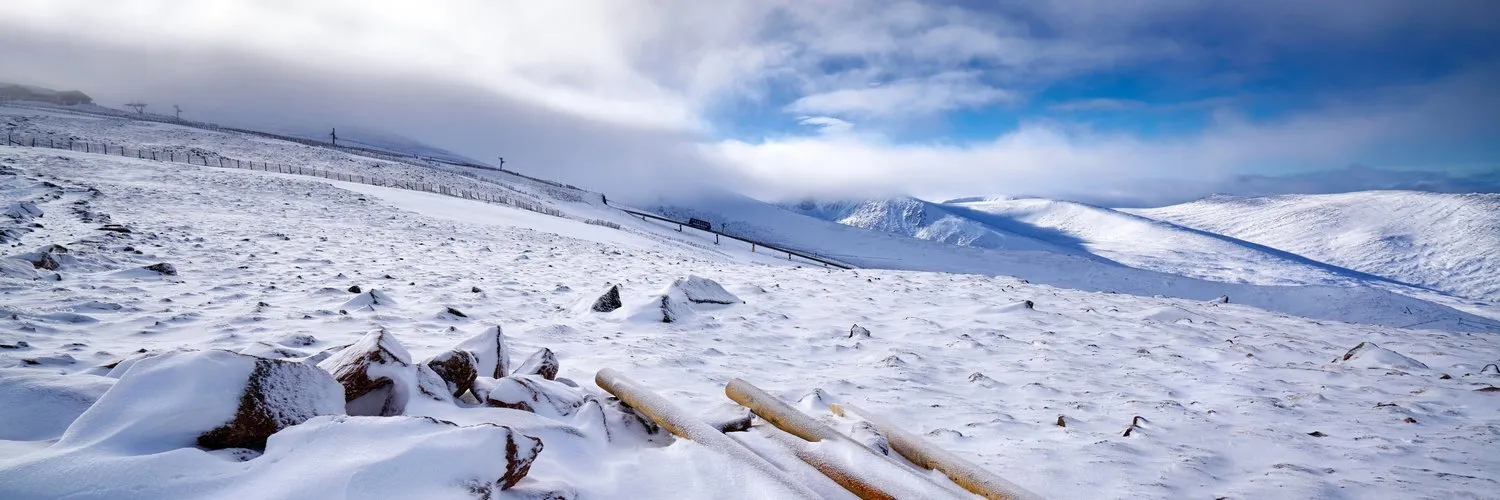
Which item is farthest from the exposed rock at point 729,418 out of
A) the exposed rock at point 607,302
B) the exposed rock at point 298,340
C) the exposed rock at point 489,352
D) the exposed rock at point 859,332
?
the exposed rock at point 607,302

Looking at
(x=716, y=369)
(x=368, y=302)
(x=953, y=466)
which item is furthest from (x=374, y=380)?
(x=368, y=302)

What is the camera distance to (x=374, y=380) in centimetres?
314

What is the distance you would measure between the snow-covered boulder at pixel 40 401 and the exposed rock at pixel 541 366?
2227 mm

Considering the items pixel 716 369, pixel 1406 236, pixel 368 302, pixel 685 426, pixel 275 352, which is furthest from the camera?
pixel 1406 236

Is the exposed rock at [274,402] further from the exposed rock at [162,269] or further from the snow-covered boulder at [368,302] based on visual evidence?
the exposed rock at [162,269]

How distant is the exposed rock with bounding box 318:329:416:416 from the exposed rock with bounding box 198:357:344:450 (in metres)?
0.19

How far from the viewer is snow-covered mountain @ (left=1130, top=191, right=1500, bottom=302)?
10862 centimetres

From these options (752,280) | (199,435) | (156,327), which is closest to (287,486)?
(199,435)

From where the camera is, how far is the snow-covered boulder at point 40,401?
8.10ft

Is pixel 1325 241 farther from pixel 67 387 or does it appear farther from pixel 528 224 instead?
pixel 67 387

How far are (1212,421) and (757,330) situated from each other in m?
4.93

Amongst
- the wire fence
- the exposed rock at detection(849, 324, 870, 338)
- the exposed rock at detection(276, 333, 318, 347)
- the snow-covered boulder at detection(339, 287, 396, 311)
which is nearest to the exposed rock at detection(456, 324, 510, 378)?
the exposed rock at detection(276, 333, 318, 347)

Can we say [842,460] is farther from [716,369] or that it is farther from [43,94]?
[43,94]

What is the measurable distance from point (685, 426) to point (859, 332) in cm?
456
